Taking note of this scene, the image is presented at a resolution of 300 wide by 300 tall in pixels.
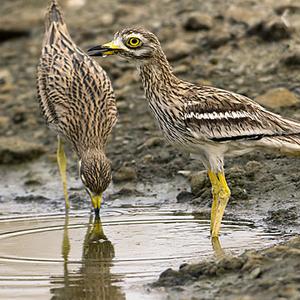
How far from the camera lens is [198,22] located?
1320 centimetres

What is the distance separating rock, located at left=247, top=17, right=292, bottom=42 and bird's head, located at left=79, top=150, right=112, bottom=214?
370 centimetres

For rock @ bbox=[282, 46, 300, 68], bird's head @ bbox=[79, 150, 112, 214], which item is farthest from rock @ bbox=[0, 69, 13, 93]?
bird's head @ bbox=[79, 150, 112, 214]

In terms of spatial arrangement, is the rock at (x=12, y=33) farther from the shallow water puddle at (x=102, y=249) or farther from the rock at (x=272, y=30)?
the shallow water puddle at (x=102, y=249)

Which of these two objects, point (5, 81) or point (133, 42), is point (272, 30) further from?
point (133, 42)

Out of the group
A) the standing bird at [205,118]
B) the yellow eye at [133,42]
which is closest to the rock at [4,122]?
the standing bird at [205,118]

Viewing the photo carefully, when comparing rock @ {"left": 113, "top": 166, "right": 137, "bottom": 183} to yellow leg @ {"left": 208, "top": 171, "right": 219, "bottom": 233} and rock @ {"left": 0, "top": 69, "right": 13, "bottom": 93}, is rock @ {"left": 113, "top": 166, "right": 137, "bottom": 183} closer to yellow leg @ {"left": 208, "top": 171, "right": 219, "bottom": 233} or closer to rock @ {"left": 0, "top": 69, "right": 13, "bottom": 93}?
yellow leg @ {"left": 208, "top": 171, "right": 219, "bottom": 233}

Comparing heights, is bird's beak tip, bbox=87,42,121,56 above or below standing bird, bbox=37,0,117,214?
below

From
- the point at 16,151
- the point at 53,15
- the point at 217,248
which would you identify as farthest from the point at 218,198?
the point at 53,15

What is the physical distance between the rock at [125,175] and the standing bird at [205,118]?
2.05 meters

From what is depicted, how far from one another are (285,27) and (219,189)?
4.37 meters

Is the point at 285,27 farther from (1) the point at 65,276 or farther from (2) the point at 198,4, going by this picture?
(1) the point at 65,276

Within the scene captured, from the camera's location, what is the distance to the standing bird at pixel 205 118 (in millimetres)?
8242

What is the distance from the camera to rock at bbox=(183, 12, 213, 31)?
13180mm

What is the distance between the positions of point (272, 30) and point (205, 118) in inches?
175
